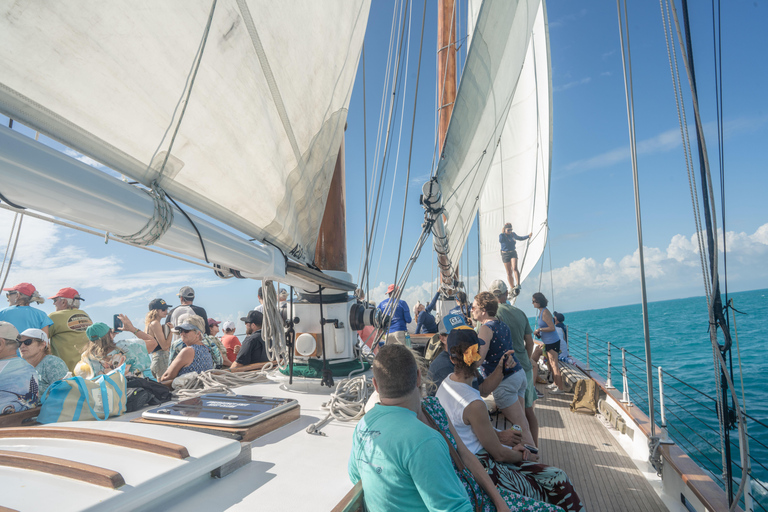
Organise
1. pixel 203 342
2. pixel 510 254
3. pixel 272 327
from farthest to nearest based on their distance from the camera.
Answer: pixel 510 254 → pixel 203 342 → pixel 272 327

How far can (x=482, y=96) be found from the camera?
3.41m

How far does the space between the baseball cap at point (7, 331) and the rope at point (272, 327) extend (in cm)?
131

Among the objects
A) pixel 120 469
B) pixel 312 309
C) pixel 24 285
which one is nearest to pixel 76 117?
pixel 120 469

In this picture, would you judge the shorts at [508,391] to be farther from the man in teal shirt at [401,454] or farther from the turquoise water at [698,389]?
the man in teal shirt at [401,454]

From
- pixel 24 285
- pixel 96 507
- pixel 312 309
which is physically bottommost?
pixel 96 507

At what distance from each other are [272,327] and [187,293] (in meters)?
2.55

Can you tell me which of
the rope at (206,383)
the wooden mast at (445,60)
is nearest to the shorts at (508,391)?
the rope at (206,383)

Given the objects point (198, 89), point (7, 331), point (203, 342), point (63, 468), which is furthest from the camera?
point (203, 342)

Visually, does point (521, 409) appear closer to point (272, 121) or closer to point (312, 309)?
point (312, 309)

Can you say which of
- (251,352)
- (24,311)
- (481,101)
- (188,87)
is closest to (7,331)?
(24,311)

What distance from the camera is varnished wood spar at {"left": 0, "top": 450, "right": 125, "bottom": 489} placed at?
3.95ft

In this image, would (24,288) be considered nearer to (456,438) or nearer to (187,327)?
(187,327)

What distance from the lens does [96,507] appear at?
1.10 meters

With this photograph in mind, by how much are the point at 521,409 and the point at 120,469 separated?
2378 millimetres
